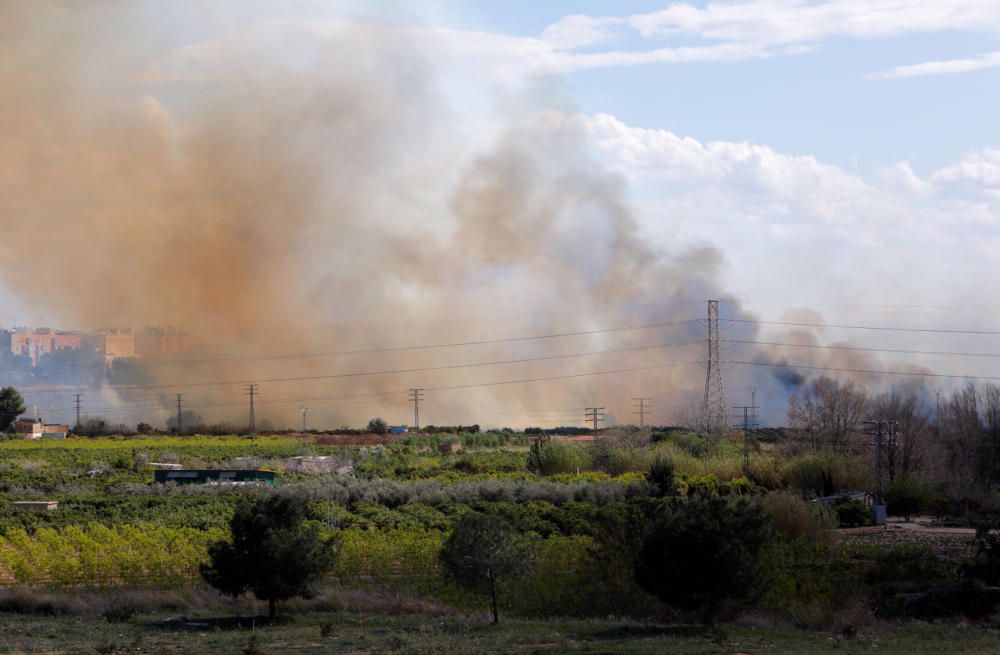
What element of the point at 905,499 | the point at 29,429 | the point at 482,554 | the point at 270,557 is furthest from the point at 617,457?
the point at 29,429

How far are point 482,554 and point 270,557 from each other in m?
4.74

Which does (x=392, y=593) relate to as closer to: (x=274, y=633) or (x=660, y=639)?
(x=274, y=633)

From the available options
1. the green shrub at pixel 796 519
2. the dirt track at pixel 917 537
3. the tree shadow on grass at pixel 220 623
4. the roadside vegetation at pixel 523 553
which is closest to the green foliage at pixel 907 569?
the roadside vegetation at pixel 523 553

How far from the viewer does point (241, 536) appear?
27.8 metres

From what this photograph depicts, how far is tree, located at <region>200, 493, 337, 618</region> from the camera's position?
88.6 ft

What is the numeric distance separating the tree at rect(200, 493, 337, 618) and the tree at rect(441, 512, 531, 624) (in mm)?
3020

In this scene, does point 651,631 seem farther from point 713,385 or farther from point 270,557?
point 713,385

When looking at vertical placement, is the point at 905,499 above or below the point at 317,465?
below

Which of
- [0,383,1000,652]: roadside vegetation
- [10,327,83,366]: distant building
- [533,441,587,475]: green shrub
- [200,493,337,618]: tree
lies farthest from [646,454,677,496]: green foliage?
[10,327,83,366]: distant building

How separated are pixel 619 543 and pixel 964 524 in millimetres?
24660

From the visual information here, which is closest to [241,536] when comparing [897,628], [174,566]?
[174,566]

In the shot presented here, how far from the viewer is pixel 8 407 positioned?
376ft

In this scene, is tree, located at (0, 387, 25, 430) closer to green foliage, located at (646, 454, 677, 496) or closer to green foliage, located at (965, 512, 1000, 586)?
green foliage, located at (646, 454, 677, 496)

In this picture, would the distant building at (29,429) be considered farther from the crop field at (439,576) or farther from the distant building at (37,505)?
the distant building at (37,505)
